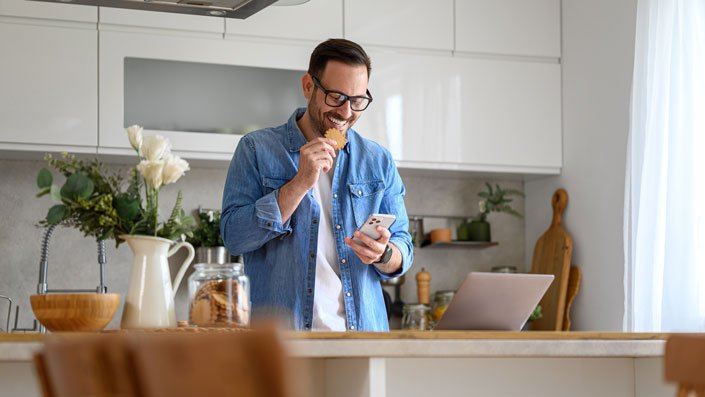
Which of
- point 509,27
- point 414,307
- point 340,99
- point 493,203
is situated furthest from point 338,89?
point 493,203

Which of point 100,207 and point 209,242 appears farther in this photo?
point 209,242

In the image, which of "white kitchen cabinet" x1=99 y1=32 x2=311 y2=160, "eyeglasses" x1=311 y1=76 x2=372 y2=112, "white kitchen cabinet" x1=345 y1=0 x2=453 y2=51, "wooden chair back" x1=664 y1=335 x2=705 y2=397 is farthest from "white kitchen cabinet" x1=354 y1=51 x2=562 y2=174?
"wooden chair back" x1=664 y1=335 x2=705 y2=397

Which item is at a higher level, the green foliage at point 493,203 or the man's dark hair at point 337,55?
the man's dark hair at point 337,55

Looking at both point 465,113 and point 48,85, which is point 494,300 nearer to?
point 465,113

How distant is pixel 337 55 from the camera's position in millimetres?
2203

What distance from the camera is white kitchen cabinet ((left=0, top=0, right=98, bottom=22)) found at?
10.4 ft

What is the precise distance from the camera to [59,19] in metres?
3.21

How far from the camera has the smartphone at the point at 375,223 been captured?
184 centimetres

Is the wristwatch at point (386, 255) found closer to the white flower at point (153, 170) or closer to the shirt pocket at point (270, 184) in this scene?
the shirt pocket at point (270, 184)

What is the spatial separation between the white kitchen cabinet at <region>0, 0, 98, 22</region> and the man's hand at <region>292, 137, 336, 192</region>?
161 cm

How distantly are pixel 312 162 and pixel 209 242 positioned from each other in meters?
1.61

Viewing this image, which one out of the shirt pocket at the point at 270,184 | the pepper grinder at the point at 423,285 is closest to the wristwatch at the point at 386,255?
the shirt pocket at the point at 270,184

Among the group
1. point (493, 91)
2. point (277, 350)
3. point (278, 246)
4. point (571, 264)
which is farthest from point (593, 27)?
point (277, 350)

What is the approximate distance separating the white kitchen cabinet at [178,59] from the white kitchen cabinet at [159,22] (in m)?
0.03
